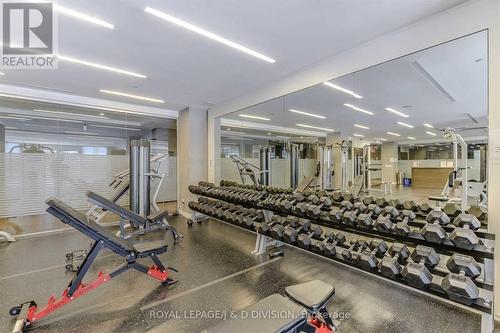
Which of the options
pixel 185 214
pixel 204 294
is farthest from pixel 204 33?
pixel 185 214

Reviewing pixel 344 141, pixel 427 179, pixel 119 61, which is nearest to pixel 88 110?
pixel 119 61

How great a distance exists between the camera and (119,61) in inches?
121

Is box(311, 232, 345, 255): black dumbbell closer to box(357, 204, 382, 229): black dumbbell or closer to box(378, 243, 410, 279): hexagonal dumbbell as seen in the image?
box(357, 204, 382, 229): black dumbbell

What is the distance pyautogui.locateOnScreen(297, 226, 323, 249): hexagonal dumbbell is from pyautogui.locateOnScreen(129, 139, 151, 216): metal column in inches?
123

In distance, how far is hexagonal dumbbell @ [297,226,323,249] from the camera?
247 centimetres

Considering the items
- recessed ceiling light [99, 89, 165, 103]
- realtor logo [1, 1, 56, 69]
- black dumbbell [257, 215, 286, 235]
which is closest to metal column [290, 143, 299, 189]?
black dumbbell [257, 215, 286, 235]

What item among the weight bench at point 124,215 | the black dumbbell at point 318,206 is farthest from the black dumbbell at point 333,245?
the weight bench at point 124,215

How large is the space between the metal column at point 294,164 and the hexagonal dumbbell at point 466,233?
2.27m

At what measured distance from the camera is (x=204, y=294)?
2.22 m

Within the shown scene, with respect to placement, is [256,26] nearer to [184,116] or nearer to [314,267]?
[314,267]

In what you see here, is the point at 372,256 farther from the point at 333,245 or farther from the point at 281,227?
the point at 281,227

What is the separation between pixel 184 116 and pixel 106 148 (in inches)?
68.5

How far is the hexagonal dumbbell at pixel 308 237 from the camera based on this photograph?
2473mm

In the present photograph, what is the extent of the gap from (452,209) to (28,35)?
14.8ft
